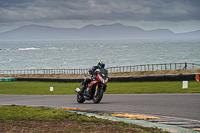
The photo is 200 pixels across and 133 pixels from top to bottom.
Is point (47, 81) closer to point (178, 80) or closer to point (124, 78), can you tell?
point (124, 78)

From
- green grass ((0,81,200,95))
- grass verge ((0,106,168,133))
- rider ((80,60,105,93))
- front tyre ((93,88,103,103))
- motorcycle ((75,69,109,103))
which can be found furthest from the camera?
green grass ((0,81,200,95))

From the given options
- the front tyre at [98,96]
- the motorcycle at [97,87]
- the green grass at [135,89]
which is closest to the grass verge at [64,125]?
the motorcycle at [97,87]

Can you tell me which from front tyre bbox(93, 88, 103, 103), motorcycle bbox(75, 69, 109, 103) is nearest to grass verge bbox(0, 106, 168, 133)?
motorcycle bbox(75, 69, 109, 103)

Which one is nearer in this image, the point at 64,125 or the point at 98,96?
the point at 64,125

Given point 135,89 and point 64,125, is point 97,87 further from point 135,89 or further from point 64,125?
point 135,89

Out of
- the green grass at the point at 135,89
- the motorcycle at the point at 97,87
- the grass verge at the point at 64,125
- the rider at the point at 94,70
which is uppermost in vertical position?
the rider at the point at 94,70

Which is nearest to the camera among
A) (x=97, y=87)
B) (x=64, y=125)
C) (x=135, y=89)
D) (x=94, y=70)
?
(x=64, y=125)

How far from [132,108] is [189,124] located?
401cm

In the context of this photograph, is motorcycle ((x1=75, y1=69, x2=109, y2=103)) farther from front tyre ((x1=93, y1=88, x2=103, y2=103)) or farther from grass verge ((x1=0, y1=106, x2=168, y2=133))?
grass verge ((x1=0, y1=106, x2=168, y2=133))

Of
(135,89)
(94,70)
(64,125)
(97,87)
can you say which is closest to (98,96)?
(97,87)

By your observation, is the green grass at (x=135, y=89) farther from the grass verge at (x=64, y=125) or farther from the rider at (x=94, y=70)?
the grass verge at (x=64, y=125)

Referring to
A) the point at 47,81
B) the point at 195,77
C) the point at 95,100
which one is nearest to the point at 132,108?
the point at 95,100

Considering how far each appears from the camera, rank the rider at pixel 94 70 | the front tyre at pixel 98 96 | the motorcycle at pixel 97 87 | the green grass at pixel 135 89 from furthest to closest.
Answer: the green grass at pixel 135 89 → the front tyre at pixel 98 96 → the rider at pixel 94 70 → the motorcycle at pixel 97 87

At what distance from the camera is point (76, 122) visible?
9.16 meters
